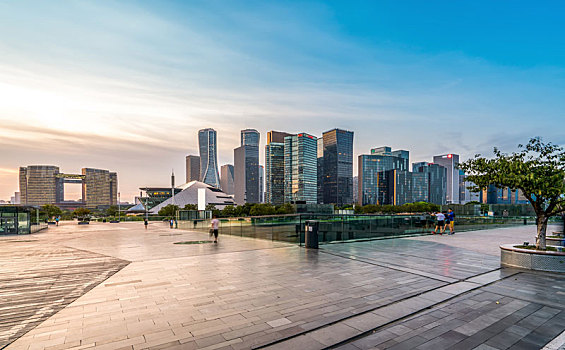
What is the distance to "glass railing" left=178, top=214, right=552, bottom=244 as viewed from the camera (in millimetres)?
13219

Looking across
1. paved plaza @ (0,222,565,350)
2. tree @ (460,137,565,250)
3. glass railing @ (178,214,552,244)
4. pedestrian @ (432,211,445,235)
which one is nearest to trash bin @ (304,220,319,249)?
glass railing @ (178,214,552,244)

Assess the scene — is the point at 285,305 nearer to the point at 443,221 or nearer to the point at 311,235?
the point at 311,235

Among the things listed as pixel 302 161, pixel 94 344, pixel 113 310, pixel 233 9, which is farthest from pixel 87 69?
pixel 302 161

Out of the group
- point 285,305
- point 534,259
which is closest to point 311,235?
point 285,305

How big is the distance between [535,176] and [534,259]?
8.13 ft

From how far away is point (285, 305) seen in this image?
16.8ft

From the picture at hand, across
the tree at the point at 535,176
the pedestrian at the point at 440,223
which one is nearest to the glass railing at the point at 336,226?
the pedestrian at the point at 440,223

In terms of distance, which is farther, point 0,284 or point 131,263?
point 131,263

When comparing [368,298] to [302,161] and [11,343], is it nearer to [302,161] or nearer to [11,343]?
[11,343]

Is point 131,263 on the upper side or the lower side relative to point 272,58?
lower

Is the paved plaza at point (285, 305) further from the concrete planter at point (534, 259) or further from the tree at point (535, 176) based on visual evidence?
the tree at point (535, 176)

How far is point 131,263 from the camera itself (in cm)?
969

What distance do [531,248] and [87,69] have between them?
23.9m

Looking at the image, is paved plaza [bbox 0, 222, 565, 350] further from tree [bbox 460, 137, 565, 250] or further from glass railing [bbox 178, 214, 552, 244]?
glass railing [bbox 178, 214, 552, 244]
